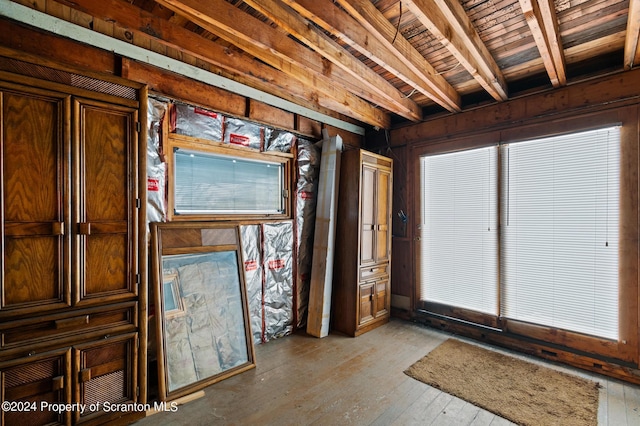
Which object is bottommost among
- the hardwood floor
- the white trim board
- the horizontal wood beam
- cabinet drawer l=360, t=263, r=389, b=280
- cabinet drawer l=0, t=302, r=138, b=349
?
the hardwood floor

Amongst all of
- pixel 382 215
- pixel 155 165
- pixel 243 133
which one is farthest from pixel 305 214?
pixel 155 165

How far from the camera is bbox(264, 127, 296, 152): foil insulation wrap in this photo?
10.5 ft

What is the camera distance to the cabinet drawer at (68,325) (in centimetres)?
159

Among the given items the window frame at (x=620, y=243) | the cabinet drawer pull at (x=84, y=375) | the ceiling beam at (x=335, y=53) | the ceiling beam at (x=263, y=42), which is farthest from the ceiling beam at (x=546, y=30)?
the cabinet drawer pull at (x=84, y=375)

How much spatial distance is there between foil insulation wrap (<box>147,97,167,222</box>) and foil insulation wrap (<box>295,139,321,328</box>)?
1.44m

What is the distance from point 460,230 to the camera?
3545mm

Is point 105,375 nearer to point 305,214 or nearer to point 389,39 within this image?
point 305,214

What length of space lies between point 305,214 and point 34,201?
2.41 metres

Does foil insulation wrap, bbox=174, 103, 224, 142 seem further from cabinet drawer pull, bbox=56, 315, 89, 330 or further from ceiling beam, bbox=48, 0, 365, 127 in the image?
cabinet drawer pull, bbox=56, 315, 89, 330

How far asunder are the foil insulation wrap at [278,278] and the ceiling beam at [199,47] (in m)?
1.41

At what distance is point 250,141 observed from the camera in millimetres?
3066

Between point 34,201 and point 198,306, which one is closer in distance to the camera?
point 34,201

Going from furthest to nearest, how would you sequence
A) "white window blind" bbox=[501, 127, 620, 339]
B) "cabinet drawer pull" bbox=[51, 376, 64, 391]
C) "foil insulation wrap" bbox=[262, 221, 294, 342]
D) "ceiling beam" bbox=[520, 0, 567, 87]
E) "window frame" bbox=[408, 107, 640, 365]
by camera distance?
"foil insulation wrap" bbox=[262, 221, 294, 342], "white window blind" bbox=[501, 127, 620, 339], "window frame" bbox=[408, 107, 640, 365], "ceiling beam" bbox=[520, 0, 567, 87], "cabinet drawer pull" bbox=[51, 376, 64, 391]

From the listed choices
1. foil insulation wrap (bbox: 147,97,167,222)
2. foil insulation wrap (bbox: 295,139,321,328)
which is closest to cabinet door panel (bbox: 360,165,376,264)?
foil insulation wrap (bbox: 295,139,321,328)
